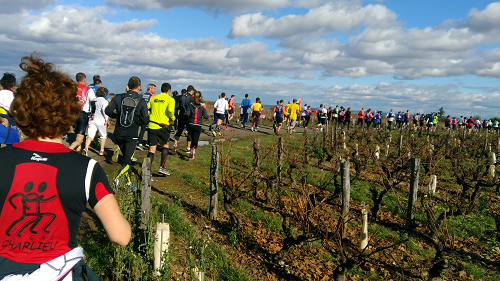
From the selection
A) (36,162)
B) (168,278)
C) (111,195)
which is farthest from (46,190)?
(168,278)

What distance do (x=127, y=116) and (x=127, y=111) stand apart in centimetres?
9

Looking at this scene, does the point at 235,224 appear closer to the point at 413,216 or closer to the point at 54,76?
the point at 413,216

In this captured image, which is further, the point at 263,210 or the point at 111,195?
the point at 263,210

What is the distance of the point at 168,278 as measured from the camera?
3.91 m

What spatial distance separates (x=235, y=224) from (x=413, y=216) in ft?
13.8

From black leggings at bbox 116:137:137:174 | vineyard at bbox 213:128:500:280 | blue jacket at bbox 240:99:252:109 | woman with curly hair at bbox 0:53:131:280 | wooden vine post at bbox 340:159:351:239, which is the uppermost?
blue jacket at bbox 240:99:252:109

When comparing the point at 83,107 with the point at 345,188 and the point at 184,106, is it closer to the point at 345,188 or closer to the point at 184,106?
the point at 184,106

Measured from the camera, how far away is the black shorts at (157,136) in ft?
24.5

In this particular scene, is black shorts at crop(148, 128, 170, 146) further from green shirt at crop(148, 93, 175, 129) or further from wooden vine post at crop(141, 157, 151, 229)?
wooden vine post at crop(141, 157, 151, 229)

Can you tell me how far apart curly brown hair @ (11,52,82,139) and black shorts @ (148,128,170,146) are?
231 inches

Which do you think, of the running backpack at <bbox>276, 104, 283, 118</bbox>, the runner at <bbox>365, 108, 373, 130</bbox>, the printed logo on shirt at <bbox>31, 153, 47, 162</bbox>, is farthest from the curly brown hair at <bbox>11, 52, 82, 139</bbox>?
the runner at <bbox>365, 108, 373, 130</bbox>

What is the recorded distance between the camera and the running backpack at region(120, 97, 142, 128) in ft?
20.3

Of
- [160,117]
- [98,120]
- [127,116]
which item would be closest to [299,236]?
[127,116]

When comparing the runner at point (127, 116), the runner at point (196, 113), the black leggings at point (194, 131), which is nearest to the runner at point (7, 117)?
the runner at point (127, 116)
